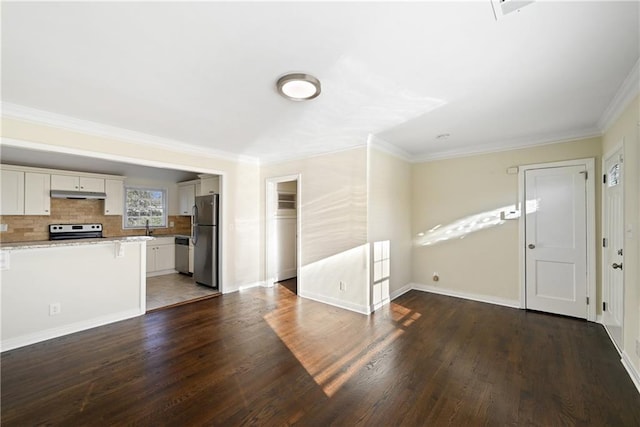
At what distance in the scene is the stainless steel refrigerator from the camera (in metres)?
4.89

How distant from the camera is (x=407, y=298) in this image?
14.7 ft

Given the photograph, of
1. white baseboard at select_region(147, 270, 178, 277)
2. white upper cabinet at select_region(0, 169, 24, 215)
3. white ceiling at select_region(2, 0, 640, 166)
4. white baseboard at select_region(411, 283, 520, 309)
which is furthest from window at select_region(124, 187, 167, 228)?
white baseboard at select_region(411, 283, 520, 309)

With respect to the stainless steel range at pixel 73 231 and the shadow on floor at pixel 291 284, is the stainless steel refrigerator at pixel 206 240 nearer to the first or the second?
the shadow on floor at pixel 291 284

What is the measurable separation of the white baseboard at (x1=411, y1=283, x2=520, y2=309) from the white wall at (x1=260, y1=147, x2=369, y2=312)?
63.8 inches

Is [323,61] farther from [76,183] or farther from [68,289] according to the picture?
[76,183]

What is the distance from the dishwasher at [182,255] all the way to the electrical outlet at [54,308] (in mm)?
2894

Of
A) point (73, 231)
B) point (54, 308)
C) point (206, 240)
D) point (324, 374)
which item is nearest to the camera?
point (324, 374)

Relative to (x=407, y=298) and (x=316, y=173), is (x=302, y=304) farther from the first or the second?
(x=316, y=173)

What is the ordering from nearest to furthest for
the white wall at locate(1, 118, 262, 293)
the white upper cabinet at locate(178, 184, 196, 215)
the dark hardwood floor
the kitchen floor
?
the dark hardwood floor, the white wall at locate(1, 118, 262, 293), the kitchen floor, the white upper cabinet at locate(178, 184, 196, 215)

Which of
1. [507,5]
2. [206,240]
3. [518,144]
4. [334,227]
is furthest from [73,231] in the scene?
[518,144]

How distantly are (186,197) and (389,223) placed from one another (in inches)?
193

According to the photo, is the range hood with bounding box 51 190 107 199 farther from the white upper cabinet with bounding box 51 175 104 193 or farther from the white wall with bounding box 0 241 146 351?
the white wall with bounding box 0 241 146 351

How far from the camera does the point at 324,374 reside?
236cm

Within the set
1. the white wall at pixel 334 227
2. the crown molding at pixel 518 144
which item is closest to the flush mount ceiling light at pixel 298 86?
the white wall at pixel 334 227
